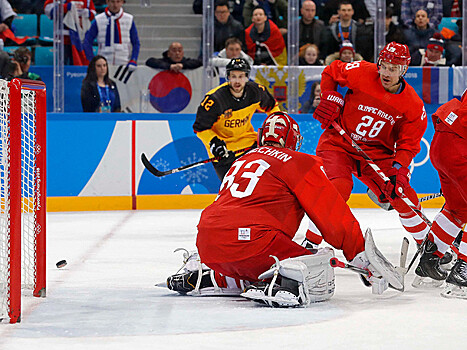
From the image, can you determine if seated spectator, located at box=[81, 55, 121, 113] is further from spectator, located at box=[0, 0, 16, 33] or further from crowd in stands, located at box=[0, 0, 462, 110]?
spectator, located at box=[0, 0, 16, 33]

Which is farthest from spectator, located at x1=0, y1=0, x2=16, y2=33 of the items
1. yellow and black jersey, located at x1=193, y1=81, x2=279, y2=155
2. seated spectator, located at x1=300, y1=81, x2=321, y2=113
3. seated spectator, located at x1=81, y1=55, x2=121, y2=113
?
yellow and black jersey, located at x1=193, y1=81, x2=279, y2=155

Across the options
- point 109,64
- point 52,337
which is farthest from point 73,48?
point 52,337

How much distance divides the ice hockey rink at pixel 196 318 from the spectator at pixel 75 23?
10.1 feet

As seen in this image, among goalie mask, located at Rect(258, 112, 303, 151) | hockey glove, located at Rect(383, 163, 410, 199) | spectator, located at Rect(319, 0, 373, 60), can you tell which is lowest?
hockey glove, located at Rect(383, 163, 410, 199)

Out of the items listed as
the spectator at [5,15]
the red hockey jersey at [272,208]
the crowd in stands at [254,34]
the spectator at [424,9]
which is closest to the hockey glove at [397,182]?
the red hockey jersey at [272,208]

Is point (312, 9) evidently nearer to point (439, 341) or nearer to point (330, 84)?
point (330, 84)

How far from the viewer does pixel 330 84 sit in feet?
15.3

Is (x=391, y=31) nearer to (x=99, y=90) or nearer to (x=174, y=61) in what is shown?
(x=174, y=61)

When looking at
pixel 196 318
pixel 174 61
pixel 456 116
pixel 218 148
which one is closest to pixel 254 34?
pixel 174 61

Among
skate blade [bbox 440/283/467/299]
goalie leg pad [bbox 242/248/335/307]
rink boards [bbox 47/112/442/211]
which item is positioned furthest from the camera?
rink boards [bbox 47/112/442/211]

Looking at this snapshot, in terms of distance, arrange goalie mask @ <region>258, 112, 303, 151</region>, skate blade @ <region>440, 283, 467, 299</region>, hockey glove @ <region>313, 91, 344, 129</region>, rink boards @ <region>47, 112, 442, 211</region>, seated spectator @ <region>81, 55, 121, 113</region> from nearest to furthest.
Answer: goalie mask @ <region>258, 112, 303, 151</region>
skate blade @ <region>440, 283, 467, 299</region>
hockey glove @ <region>313, 91, 344, 129</region>
rink boards @ <region>47, 112, 442, 211</region>
seated spectator @ <region>81, 55, 121, 113</region>

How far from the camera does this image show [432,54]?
781 cm

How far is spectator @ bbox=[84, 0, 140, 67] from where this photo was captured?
7.54m

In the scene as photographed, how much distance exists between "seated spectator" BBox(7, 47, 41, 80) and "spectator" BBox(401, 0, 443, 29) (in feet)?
11.1
